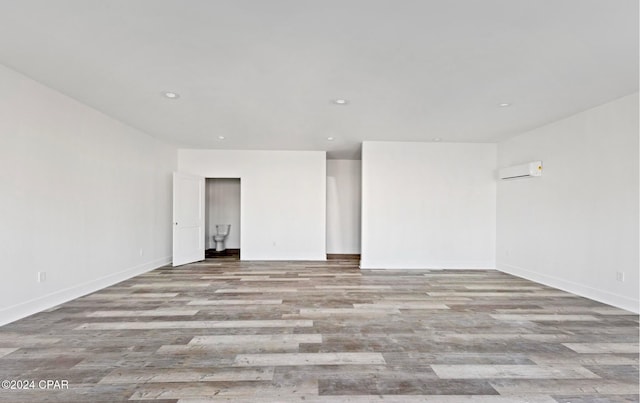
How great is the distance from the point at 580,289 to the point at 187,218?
691 centimetres

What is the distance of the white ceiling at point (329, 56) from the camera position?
193 cm

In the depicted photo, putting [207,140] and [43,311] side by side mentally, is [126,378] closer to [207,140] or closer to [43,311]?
[43,311]

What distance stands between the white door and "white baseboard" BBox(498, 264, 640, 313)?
647 cm

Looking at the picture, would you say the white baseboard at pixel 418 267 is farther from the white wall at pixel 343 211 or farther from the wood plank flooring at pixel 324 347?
the white wall at pixel 343 211

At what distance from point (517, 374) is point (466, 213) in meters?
4.18

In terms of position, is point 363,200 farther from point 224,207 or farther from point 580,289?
point 224,207

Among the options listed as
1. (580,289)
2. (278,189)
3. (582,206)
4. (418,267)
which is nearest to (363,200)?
(418,267)

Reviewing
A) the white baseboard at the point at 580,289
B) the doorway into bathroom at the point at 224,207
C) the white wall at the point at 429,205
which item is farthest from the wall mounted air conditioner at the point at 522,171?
the doorway into bathroom at the point at 224,207

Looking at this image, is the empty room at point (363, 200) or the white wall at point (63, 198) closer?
the empty room at point (363, 200)

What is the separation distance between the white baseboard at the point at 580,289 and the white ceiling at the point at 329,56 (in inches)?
96.0

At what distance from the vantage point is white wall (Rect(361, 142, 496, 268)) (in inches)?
229

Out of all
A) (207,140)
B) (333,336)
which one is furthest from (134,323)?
(207,140)

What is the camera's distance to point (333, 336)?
2.67 metres

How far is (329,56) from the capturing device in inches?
99.0
